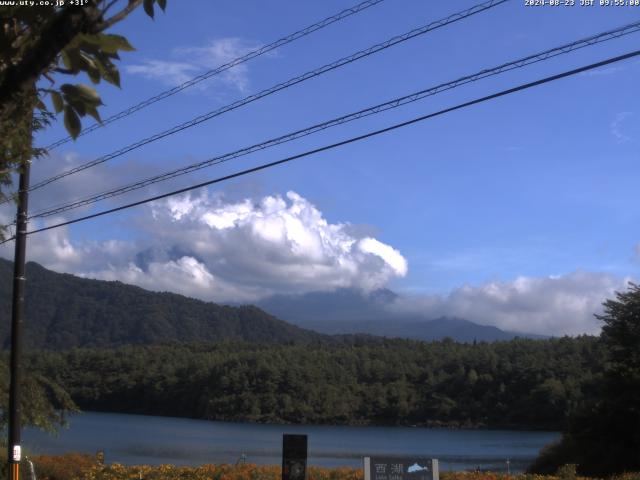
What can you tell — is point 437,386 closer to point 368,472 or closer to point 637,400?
point 637,400

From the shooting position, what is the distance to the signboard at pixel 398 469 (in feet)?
38.4

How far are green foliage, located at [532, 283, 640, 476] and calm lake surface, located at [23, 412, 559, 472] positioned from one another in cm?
524

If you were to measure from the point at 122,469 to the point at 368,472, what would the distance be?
30.1 feet

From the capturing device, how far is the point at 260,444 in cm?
5644

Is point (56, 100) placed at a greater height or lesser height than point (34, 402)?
greater

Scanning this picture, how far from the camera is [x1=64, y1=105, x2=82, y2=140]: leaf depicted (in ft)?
10.7

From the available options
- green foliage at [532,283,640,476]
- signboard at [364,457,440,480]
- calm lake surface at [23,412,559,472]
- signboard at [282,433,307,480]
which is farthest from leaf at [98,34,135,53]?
calm lake surface at [23,412,559,472]

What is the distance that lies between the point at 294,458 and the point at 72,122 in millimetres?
8446

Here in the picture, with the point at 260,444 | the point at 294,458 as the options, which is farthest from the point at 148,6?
the point at 260,444

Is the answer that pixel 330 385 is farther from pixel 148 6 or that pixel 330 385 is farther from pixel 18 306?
pixel 148 6

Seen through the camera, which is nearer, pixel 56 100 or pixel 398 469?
pixel 56 100

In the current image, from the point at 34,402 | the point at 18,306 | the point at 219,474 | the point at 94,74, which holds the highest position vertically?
the point at 94,74

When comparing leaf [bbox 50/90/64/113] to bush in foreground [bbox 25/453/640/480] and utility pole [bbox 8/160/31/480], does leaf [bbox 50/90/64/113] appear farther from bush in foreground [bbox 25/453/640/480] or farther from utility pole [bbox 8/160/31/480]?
bush in foreground [bbox 25/453/640/480]

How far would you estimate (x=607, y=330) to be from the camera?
32250 mm
